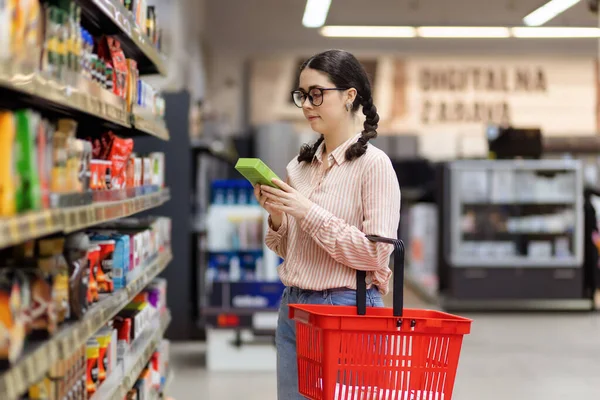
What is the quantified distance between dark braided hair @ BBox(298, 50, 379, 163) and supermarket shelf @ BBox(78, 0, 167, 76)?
0.68m

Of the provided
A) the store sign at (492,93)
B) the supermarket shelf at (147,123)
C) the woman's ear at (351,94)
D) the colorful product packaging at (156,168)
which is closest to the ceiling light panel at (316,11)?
the colorful product packaging at (156,168)

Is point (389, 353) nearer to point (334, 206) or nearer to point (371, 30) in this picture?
point (334, 206)

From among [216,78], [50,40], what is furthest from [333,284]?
[216,78]

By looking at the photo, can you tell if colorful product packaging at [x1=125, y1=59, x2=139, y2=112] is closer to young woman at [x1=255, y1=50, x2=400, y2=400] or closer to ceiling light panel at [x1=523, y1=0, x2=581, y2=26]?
young woman at [x1=255, y1=50, x2=400, y2=400]

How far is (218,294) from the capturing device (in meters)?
6.76

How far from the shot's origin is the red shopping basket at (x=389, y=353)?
91.0 inches

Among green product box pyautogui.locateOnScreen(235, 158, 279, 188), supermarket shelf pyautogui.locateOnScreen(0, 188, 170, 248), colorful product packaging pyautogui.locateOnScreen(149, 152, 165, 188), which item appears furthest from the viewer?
colorful product packaging pyautogui.locateOnScreen(149, 152, 165, 188)

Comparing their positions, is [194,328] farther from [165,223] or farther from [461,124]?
[461,124]

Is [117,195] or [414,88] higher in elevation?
Result: [414,88]

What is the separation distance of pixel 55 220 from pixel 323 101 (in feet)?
3.33

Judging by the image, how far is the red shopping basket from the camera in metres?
2.31

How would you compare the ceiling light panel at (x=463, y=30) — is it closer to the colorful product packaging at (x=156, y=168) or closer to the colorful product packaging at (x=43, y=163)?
the colorful product packaging at (x=156, y=168)

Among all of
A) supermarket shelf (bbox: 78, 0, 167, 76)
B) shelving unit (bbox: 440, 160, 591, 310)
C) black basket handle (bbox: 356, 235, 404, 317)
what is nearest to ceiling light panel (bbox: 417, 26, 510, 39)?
shelving unit (bbox: 440, 160, 591, 310)

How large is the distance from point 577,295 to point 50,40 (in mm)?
→ 8927
